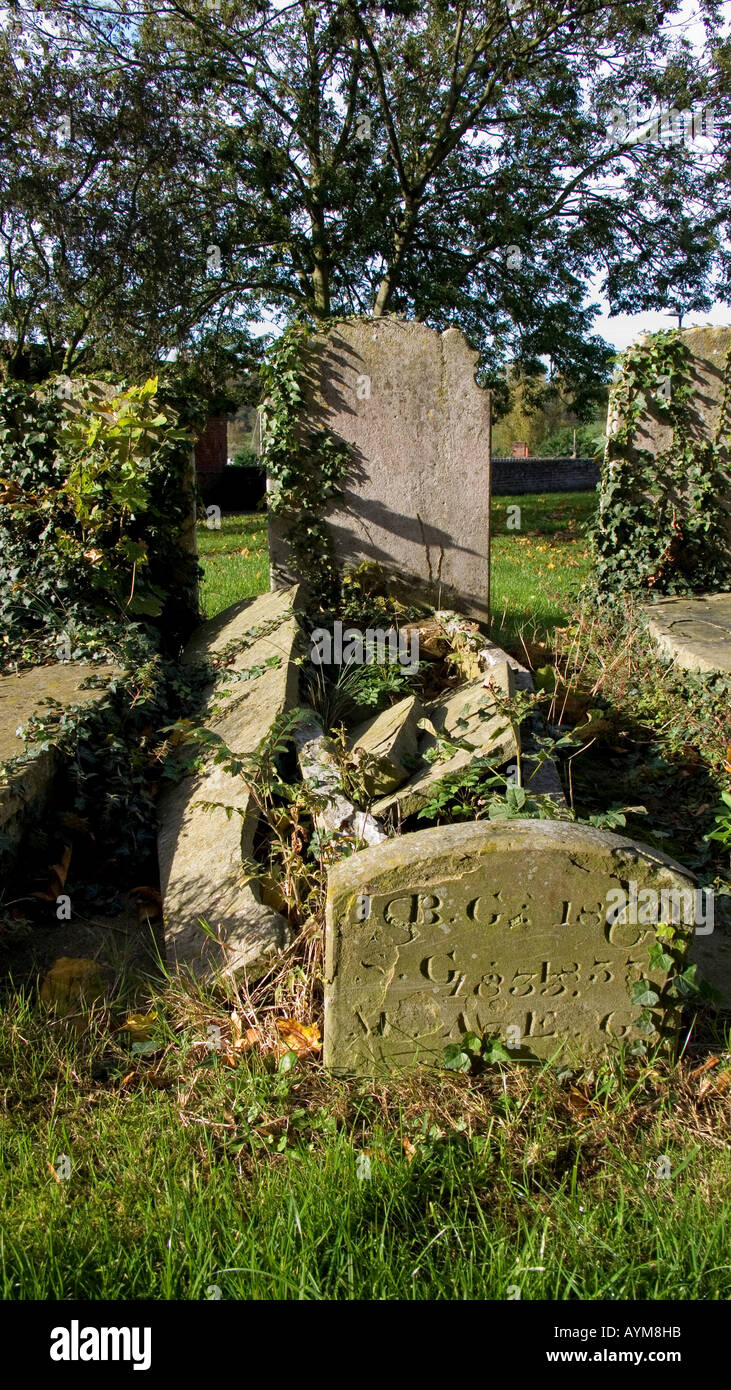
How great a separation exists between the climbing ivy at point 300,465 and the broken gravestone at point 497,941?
3.85m

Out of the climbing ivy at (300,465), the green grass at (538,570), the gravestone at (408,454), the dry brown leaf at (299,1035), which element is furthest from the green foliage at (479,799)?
the green grass at (538,570)

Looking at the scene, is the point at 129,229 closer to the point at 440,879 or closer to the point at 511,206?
the point at 511,206

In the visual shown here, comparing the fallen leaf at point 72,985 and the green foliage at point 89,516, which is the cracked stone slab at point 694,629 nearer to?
the green foliage at point 89,516

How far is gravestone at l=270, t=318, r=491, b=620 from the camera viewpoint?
633cm

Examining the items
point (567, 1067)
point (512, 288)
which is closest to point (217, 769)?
point (567, 1067)

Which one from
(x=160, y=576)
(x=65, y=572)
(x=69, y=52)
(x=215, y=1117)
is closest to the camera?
(x=215, y=1117)

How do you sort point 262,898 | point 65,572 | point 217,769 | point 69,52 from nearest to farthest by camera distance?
1. point 262,898
2. point 217,769
3. point 65,572
4. point 69,52

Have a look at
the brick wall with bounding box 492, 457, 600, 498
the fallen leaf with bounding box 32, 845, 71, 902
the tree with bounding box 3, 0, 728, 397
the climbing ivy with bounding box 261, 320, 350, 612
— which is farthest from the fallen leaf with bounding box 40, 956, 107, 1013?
the brick wall with bounding box 492, 457, 600, 498

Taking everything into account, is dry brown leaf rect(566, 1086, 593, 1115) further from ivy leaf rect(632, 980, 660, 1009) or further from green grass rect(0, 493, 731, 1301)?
ivy leaf rect(632, 980, 660, 1009)

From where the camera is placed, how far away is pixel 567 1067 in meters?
2.82

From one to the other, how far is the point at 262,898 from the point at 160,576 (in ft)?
10.5

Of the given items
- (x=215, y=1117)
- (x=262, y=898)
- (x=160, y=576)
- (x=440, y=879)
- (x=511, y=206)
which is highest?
(x=511, y=206)

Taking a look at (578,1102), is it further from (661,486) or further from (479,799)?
(661,486)

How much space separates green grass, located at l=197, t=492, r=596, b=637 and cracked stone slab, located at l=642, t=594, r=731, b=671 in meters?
0.86
